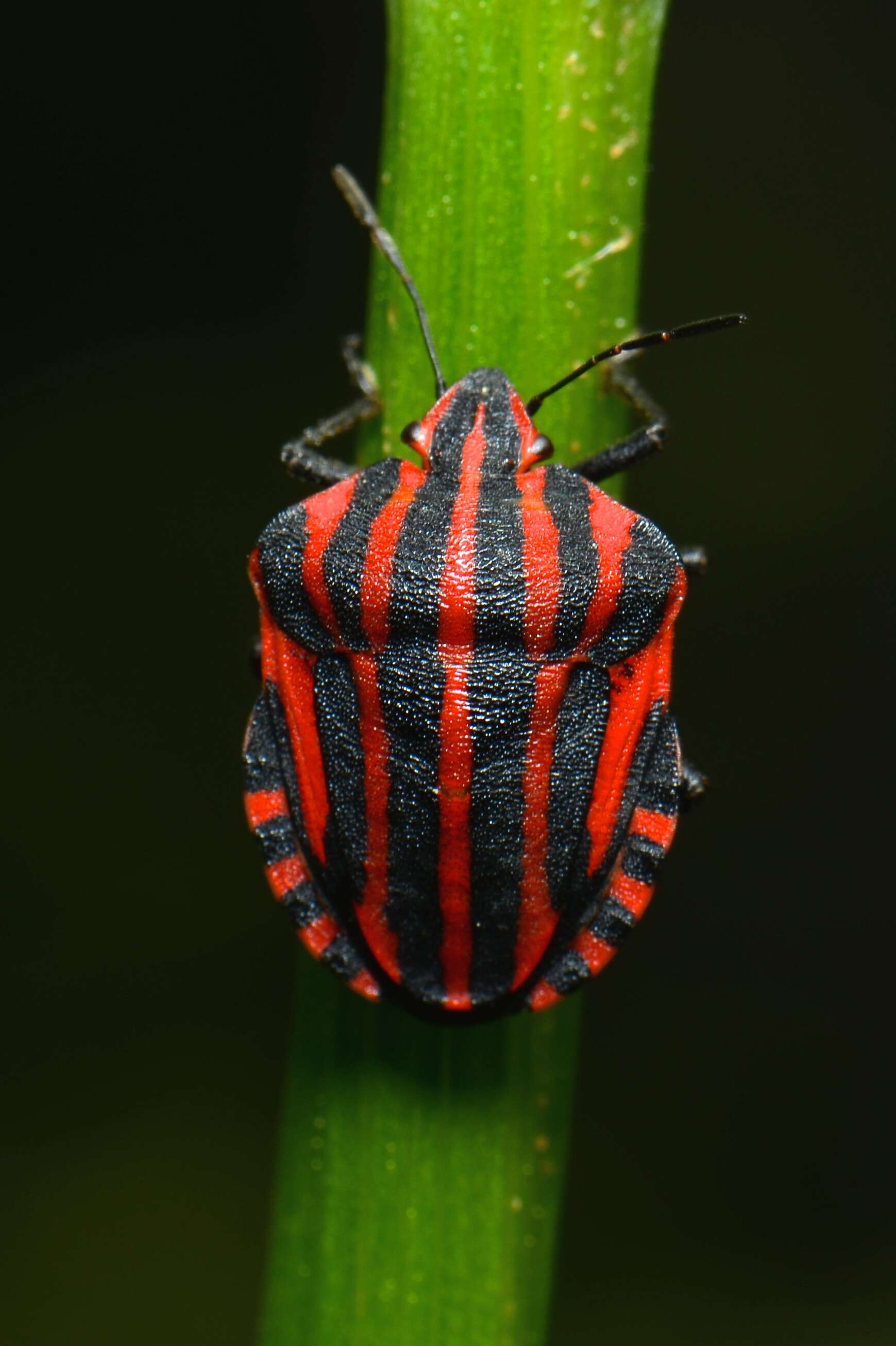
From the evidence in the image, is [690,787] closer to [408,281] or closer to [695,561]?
[695,561]

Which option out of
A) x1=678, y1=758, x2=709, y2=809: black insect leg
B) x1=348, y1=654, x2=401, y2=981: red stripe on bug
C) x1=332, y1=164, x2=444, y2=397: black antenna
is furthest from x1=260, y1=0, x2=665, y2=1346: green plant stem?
x1=678, y1=758, x2=709, y2=809: black insect leg

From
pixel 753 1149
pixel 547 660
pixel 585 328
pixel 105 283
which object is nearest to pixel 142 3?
pixel 105 283

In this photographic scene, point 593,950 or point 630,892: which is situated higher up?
point 630,892

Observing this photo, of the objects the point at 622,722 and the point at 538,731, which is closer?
the point at 538,731

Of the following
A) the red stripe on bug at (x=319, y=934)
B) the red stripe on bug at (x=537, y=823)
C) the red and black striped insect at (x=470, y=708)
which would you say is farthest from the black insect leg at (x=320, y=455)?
the red stripe on bug at (x=319, y=934)

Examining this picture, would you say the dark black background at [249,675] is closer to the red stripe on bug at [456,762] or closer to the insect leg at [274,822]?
the insect leg at [274,822]

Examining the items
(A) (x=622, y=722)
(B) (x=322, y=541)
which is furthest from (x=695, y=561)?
(B) (x=322, y=541)

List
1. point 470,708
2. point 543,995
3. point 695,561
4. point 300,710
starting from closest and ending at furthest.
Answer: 1. point 470,708
2. point 543,995
3. point 300,710
4. point 695,561

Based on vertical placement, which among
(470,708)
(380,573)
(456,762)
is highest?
(380,573)

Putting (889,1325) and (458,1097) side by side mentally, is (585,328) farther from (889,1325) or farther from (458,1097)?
(889,1325)
